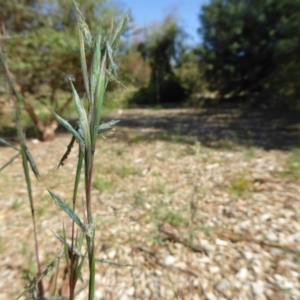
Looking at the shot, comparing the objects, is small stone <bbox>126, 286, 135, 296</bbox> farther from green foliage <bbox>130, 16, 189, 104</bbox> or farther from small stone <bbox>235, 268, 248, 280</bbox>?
green foliage <bbox>130, 16, 189, 104</bbox>

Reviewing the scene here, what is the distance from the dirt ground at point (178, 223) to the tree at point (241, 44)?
588cm

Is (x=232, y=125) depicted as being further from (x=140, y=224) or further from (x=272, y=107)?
(x=140, y=224)

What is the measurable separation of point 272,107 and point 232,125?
3471mm

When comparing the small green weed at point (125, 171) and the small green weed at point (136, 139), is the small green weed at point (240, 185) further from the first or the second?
the small green weed at point (136, 139)

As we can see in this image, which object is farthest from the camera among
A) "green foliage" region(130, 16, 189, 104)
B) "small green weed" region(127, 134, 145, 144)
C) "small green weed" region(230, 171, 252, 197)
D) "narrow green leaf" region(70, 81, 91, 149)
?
"green foliage" region(130, 16, 189, 104)

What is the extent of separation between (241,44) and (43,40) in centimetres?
771

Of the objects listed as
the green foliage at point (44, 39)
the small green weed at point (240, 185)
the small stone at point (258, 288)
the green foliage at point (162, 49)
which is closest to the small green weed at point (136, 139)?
the green foliage at point (44, 39)

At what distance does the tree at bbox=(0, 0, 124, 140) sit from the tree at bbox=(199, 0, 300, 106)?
5.73 m

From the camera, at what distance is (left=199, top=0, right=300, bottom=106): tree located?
8596 mm

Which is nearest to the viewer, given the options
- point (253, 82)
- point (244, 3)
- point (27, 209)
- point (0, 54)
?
Result: point (0, 54)

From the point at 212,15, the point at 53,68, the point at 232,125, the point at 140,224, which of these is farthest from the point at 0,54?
the point at 212,15

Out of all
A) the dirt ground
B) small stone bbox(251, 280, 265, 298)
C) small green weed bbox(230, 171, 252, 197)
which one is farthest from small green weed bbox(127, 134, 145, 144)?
small stone bbox(251, 280, 265, 298)

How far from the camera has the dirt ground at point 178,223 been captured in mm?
1361

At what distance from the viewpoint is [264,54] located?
913 centimetres
